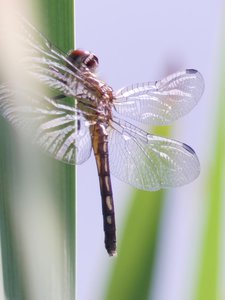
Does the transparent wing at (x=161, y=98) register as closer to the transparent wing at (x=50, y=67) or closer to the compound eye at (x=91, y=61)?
the compound eye at (x=91, y=61)

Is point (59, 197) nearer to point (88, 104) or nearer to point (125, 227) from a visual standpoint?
point (125, 227)

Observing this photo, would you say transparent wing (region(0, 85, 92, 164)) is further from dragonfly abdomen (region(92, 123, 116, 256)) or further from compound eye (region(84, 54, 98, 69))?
compound eye (region(84, 54, 98, 69))

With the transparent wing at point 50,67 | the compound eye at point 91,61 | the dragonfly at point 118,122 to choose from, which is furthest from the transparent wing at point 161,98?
the transparent wing at point 50,67

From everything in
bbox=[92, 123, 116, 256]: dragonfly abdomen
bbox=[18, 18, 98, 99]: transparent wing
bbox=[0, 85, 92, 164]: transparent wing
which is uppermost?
bbox=[18, 18, 98, 99]: transparent wing

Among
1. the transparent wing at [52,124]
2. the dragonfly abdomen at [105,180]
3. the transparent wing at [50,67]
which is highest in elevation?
the transparent wing at [50,67]

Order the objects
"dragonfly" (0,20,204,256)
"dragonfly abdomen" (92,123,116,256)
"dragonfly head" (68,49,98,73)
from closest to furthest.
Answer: "dragonfly" (0,20,204,256), "dragonfly abdomen" (92,123,116,256), "dragonfly head" (68,49,98,73)

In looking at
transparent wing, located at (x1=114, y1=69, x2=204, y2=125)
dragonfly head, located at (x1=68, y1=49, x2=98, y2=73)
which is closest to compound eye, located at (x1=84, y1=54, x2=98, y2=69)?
dragonfly head, located at (x1=68, y1=49, x2=98, y2=73)

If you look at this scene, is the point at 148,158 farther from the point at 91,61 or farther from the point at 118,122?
the point at 91,61
